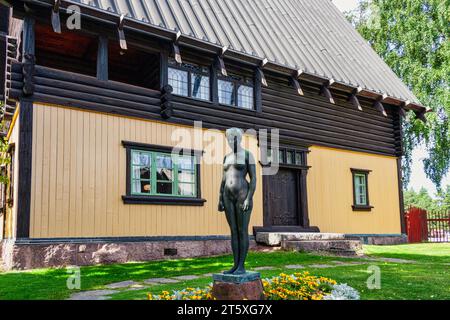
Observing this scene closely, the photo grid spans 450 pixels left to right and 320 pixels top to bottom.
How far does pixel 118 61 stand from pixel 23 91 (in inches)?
222

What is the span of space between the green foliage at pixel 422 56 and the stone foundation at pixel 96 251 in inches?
659

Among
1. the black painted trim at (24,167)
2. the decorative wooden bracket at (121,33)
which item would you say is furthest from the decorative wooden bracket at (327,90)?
the black painted trim at (24,167)

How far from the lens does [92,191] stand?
436 inches

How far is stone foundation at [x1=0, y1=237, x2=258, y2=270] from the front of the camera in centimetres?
983

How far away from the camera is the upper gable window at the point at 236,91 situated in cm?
1401

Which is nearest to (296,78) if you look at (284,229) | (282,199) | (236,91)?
(236,91)

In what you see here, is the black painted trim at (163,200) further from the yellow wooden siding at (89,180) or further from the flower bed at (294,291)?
the flower bed at (294,291)

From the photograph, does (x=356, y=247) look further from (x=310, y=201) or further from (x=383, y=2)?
(x=383, y=2)

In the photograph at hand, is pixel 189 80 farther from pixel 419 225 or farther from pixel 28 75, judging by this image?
pixel 419 225

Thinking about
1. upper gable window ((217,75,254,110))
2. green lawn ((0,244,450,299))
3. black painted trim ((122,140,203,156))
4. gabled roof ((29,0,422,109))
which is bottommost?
green lawn ((0,244,450,299))

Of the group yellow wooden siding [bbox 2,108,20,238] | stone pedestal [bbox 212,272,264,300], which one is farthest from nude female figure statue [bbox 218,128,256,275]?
yellow wooden siding [bbox 2,108,20,238]

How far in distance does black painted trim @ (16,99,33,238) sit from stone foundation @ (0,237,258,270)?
393 mm

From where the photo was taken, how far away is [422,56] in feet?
85.6

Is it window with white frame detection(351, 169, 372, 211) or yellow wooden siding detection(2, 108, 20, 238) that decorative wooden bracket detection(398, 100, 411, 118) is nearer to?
window with white frame detection(351, 169, 372, 211)
